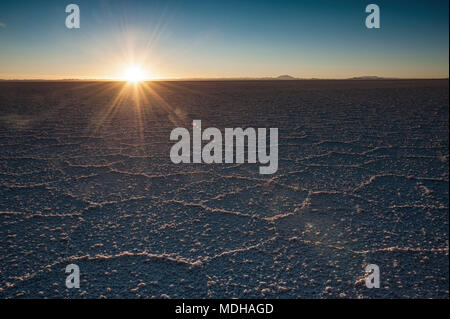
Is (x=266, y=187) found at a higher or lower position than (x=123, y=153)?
lower

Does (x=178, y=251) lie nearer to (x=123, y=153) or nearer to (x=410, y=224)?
(x=410, y=224)

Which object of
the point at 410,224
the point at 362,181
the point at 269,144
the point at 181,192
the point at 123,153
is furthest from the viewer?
the point at 269,144

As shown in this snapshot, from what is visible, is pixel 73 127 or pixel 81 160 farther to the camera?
pixel 73 127

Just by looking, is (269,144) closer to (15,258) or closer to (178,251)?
(178,251)
